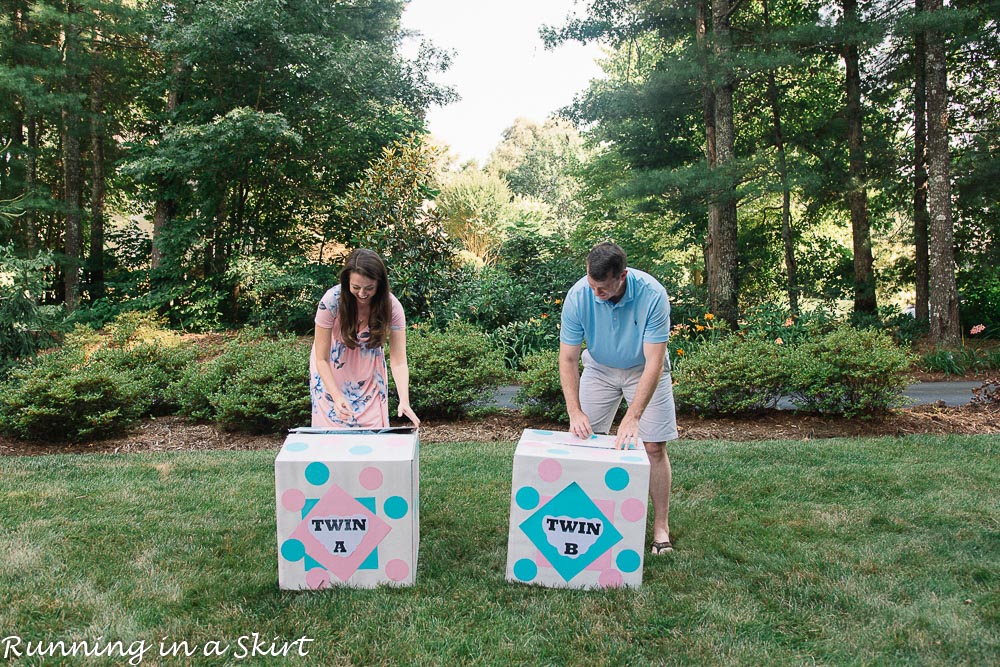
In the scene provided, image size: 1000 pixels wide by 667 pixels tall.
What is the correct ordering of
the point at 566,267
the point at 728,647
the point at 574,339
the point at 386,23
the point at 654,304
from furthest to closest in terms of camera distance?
the point at 386,23
the point at 566,267
the point at 574,339
the point at 654,304
the point at 728,647

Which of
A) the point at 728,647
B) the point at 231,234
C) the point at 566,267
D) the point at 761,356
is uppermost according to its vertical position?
the point at 231,234

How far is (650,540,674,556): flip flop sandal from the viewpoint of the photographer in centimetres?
353

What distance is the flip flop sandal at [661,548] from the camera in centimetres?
353

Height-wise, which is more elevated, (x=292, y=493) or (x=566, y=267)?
(x=566, y=267)

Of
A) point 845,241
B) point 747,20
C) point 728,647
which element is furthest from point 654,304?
point 845,241

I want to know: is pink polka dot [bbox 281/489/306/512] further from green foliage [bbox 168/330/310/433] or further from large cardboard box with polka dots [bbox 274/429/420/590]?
green foliage [bbox 168/330/310/433]

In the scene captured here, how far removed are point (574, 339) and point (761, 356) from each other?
3767 millimetres

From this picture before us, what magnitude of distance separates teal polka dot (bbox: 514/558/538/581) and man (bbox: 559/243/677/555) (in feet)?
2.10

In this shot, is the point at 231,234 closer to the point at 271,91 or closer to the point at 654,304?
the point at 271,91

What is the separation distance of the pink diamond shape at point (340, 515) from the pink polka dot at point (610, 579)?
98 centimetres

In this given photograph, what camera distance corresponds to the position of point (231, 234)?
47.0 feet

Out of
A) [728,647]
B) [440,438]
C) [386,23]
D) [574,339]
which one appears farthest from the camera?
[386,23]

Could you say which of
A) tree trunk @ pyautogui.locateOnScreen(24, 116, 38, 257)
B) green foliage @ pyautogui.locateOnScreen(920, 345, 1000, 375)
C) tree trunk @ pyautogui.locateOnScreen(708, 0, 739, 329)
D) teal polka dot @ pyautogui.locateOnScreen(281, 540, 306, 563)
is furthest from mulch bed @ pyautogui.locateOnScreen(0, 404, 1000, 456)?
tree trunk @ pyautogui.locateOnScreen(24, 116, 38, 257)

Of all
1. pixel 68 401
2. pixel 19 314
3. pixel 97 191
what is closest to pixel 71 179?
pixel 97 191
